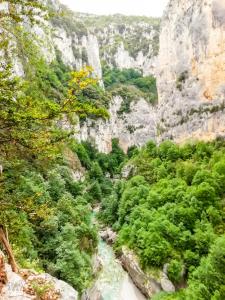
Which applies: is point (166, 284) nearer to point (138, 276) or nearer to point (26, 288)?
point (138, 276)

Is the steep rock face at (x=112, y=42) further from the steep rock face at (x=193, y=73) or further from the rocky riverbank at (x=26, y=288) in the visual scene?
the rocky riverbank at (x=26, y=288)

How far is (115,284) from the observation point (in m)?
35.5

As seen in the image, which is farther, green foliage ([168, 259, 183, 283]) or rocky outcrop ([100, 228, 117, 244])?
rocky outcrop ([100, 228, 117, 244])

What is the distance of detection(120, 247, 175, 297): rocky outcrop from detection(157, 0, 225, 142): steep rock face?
74.1 feet

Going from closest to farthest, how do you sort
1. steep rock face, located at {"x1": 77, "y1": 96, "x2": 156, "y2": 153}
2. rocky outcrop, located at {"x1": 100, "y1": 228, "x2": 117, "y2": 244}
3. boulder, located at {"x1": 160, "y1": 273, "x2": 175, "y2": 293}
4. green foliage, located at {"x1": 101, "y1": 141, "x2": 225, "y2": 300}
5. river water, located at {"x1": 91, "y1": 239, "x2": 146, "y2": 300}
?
green foliage, located at {"x1": 101, "y1": 141, "x2": 225, "y2": 300} < boulder, located at {"x1": 160, "y1": 273, "x2": 175, "y2": 293} < river water, located at {"x1": 91, "y1": 239, "x2": 146, "y2": 300} < rocky outcrop, located at {"x1": 100, "y1": 228, "x2": 117, "y2": 244} < steep rock face, located at {"x1": 77, "y1": 96, "x2": 156, "y2": 153}

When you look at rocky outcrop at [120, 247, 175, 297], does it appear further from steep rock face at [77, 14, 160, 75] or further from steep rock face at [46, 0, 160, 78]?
steep rock face at [77, 14, 160, 75]

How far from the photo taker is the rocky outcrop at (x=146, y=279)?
32.8 metres

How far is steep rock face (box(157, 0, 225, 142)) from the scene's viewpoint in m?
54.2

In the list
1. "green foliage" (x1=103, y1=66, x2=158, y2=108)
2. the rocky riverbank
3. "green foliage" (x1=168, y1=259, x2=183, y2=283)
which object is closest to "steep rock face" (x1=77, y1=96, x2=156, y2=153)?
"green foliage" (x1=103, y1=66, x2=158, y2=108)

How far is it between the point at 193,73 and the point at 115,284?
117 ft

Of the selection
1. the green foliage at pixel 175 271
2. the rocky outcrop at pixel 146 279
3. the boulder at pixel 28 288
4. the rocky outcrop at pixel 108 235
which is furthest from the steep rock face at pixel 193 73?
the boulder at pixel 28 288

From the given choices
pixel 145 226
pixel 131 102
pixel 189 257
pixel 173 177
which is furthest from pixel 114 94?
pixel 189 257

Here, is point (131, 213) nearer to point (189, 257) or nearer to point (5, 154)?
point (189, 257)

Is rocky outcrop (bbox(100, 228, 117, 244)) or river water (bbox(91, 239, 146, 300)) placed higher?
river water (bbox(91, 239, 146, 300))
